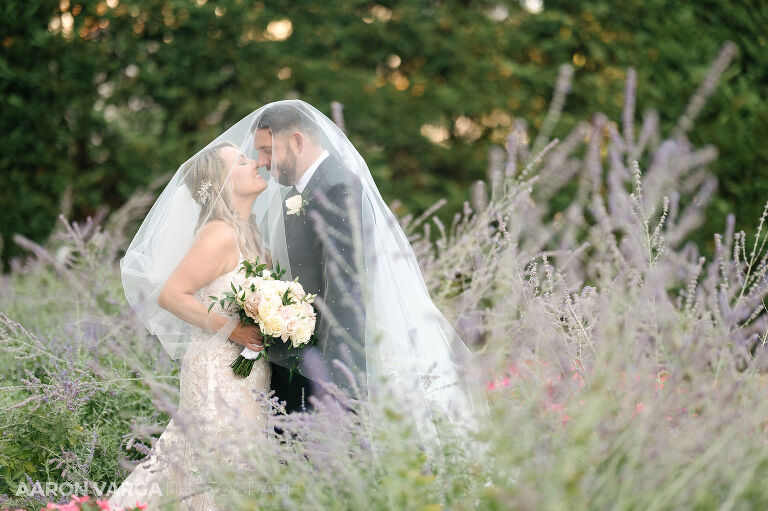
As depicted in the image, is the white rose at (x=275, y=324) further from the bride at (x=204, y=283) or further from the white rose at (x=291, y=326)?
the bride at (x=204, y=283)

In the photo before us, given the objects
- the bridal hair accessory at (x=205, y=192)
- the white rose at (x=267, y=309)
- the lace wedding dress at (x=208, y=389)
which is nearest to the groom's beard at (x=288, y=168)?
the bridal hair accessory at (x=205, y=192)

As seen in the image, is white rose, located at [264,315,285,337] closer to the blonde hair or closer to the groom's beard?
the blonde hair

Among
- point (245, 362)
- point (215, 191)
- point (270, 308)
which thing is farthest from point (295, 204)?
point (245, 362)

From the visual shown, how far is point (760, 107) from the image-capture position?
4.78m

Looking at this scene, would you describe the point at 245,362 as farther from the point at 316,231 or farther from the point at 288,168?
the point at 288,168

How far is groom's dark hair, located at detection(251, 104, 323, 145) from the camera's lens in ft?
Answer: 10.2

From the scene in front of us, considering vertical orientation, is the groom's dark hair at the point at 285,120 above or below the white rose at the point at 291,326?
above

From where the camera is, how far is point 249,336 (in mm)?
3016

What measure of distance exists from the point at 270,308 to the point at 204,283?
40cm

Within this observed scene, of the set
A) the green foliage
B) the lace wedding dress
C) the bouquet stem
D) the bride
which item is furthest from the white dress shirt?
the green foliage

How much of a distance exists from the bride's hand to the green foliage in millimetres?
3656

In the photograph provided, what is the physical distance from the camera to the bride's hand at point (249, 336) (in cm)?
300

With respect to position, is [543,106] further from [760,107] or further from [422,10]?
[760,107]

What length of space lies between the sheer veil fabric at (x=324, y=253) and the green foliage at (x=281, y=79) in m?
3.26
